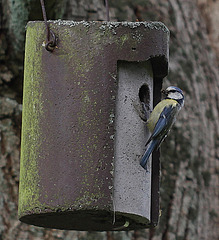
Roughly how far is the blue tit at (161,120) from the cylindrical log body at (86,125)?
2.0 inches

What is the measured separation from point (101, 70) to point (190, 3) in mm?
2935

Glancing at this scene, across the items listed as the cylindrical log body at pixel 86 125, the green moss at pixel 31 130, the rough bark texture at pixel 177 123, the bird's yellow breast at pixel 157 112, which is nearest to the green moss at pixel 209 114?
the rough bark texture at pixel 177 123

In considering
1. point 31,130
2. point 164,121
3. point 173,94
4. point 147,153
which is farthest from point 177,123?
point 31,130

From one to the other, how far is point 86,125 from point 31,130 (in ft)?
1.15

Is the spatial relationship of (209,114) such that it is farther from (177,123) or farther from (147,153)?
(147,153)

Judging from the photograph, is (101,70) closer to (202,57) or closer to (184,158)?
(184,158)

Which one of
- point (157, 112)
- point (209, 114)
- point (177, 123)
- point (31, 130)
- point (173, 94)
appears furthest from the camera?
point (209, 114)

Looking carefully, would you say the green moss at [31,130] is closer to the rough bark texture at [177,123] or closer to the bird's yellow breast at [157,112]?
the bird's yellow breast at [157,112]

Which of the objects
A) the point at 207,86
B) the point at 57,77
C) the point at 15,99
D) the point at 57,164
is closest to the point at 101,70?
the point at 57,77

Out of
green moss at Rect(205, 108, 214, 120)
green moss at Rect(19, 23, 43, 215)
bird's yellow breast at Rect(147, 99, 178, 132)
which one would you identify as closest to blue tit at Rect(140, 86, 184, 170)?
bird's yellow breast at Rect(147, 99, 178, 132)

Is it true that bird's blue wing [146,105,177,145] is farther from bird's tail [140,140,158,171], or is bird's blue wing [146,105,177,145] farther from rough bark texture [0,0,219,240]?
rough bark texture [0,0,219,240]

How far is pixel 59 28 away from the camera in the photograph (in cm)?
383

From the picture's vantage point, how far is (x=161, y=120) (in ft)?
13.6

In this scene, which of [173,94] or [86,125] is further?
[173,94]
